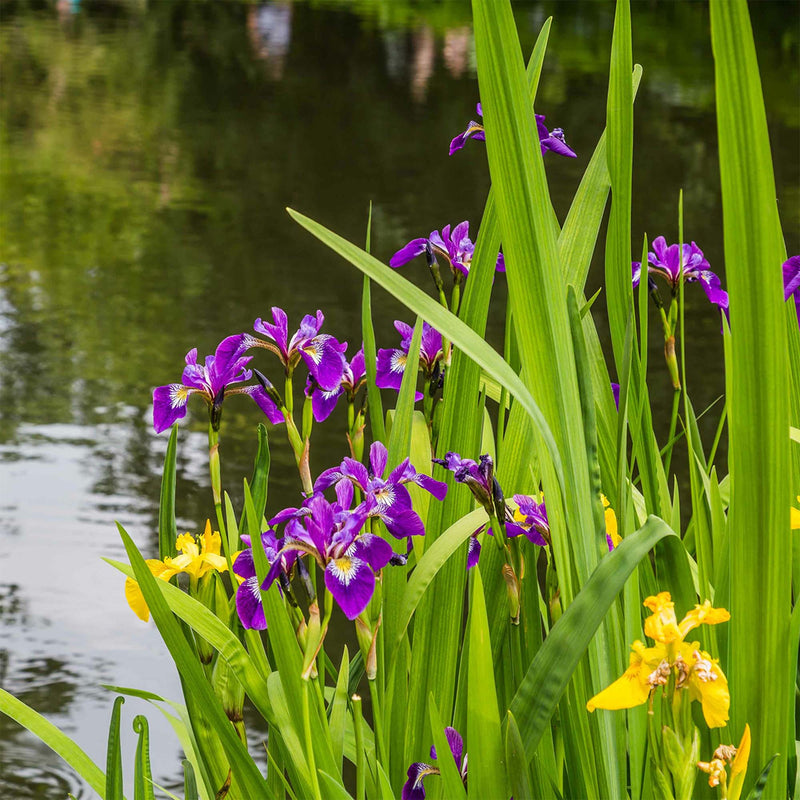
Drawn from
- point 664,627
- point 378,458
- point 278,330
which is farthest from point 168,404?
point 664,627

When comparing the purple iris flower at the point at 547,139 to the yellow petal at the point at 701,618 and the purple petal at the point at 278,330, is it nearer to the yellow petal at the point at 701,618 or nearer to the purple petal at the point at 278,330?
the purple petal at the point at 278,330

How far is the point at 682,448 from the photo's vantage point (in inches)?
125


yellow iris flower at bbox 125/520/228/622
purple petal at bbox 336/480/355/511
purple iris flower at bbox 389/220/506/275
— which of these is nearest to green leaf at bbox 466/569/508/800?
purple petal at bbox 336/480/355/511

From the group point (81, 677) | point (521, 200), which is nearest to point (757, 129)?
point (521, 200)

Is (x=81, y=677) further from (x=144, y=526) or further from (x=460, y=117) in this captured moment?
(x=460, y=117)

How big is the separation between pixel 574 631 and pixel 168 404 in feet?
1.61

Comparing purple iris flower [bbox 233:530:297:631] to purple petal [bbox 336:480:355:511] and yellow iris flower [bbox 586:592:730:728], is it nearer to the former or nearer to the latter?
purple petal [bbox 336:480:355:511]

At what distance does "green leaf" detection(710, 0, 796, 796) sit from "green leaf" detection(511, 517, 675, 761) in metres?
0.06

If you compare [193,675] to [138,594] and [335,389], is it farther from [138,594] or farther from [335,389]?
[335,389]

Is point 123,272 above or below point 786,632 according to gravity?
above

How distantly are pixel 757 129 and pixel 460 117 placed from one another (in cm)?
672

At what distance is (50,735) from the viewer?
95 centimetres

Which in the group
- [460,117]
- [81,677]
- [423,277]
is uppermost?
[460,117]

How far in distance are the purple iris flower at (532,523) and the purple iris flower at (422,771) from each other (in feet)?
0.60
